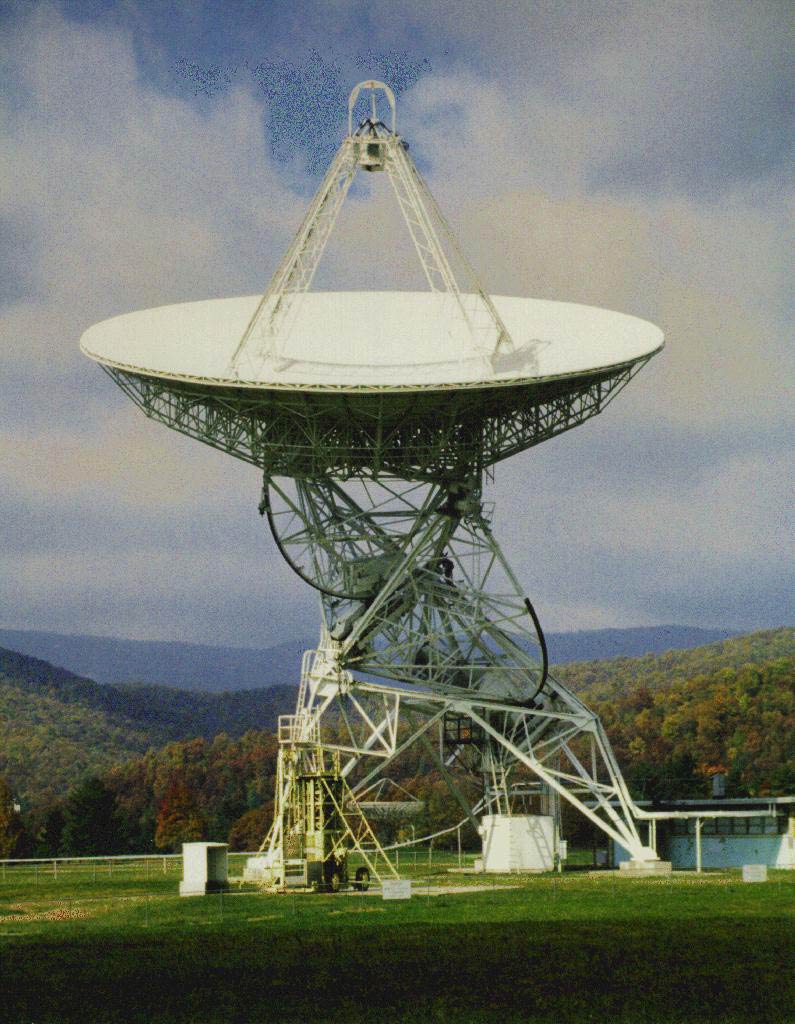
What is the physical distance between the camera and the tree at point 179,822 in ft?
272

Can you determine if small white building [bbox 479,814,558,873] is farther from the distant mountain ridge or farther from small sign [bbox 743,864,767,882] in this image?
the distant mountain ridge

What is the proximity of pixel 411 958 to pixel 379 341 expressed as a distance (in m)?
22.2

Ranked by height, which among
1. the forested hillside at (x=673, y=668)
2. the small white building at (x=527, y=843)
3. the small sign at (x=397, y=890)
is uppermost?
the forested hillside at (x=673, y=668)

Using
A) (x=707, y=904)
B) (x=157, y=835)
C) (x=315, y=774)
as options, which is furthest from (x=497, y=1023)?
(x=157, y=835)

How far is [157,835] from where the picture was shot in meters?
84.1

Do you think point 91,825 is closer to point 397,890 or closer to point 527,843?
point 527,843

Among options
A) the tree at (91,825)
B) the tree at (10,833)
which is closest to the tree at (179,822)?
the tree at (91,825)

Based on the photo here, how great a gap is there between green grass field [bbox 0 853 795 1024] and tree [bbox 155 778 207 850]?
4902cm

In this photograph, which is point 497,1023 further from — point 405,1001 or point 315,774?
point 315,774

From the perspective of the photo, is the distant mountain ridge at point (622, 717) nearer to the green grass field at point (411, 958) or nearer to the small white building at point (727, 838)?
the small white building at point (727, 838)

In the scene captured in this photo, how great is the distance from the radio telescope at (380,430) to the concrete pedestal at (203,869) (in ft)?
4.58

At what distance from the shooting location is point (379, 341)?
41219 millimetres

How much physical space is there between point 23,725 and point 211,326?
145 metres

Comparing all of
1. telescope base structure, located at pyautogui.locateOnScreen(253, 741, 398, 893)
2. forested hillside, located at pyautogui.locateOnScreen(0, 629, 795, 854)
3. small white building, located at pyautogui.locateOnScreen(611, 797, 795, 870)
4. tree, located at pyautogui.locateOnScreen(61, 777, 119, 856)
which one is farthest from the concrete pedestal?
tree, located at pyautogui.locateOnScreen(61, 777, 119, 856)
